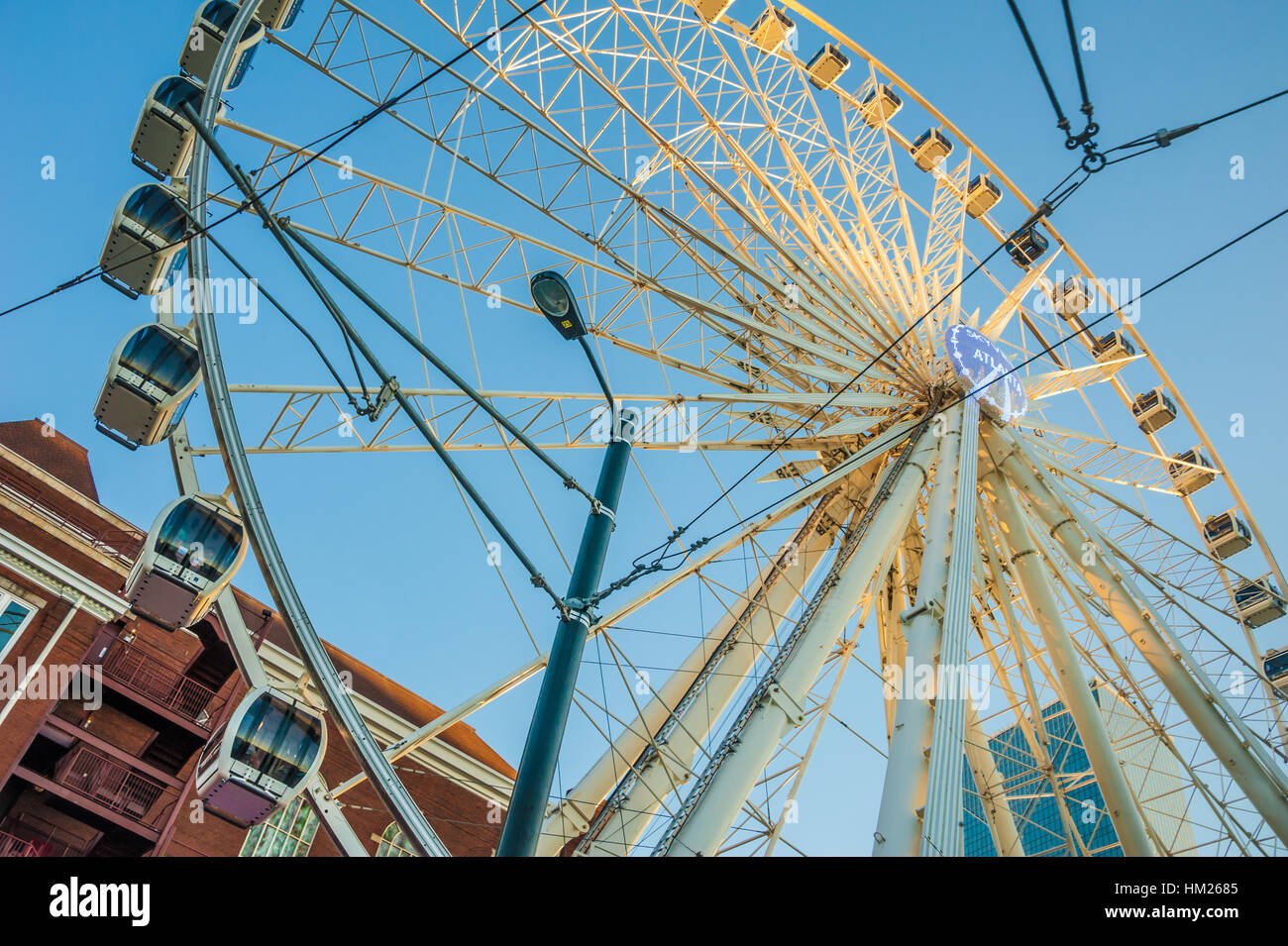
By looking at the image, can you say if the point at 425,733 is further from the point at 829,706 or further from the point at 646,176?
the point at 646,176

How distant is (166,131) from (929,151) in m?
19.7

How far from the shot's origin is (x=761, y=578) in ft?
63.6

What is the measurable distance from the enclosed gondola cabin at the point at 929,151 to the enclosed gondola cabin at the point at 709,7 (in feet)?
26.3

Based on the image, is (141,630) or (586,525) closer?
(586,525)

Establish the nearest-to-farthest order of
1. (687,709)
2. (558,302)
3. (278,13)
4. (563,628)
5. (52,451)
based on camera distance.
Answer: (563,628)
(558,302)
(278,13)
(687,709)
(52,451)

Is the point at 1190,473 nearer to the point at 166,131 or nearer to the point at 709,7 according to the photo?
the point at 709,7

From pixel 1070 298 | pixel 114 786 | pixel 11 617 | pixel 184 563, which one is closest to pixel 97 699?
pixel 114 786

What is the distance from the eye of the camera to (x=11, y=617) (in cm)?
2161

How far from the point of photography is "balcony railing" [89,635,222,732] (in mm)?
22625

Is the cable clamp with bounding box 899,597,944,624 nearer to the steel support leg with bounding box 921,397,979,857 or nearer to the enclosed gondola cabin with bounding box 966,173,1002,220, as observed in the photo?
the steel support leg with bounding box 921,397,979,857

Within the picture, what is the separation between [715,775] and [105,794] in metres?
13.3

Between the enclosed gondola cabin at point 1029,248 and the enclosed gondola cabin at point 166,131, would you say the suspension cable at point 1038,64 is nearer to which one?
the enclosed gondola cabin at point 166,131
